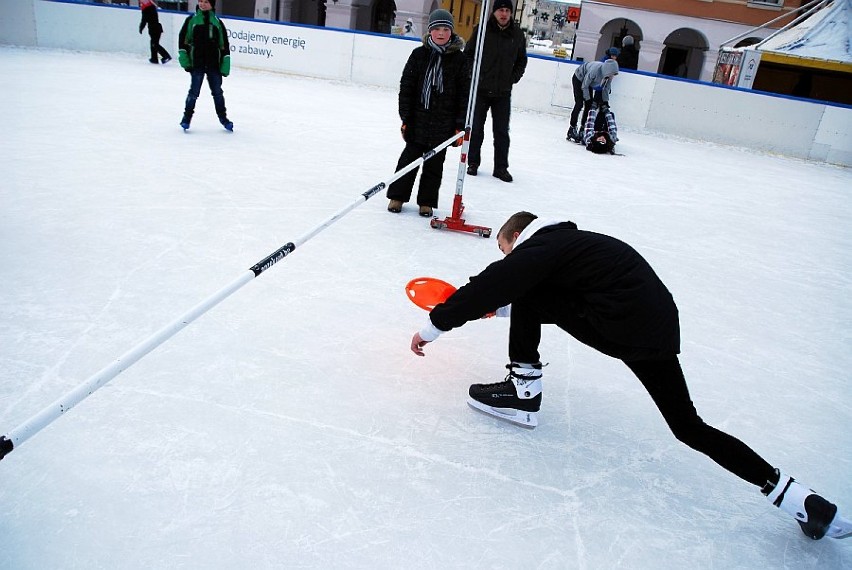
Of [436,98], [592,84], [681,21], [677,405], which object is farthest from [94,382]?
[681,21]

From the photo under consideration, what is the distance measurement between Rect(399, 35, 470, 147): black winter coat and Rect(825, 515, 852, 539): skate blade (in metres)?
3.38

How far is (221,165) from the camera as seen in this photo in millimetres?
5426

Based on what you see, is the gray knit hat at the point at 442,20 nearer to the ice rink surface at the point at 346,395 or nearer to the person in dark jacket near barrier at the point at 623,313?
the ice rink surface at the point at 346,395

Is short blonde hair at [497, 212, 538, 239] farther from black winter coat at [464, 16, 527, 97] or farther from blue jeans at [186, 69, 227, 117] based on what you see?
blue jeans at [186, 69, 227, 117]

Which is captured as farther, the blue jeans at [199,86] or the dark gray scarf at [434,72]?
the blue jeans at [199,86]

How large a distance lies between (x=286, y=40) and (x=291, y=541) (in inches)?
505

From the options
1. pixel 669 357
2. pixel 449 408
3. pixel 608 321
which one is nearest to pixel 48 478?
pixel 449 408

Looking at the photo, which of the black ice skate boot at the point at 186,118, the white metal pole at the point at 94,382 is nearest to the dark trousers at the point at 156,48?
the black ice skate boot at the point at 186,118

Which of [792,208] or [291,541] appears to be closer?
[291,541]

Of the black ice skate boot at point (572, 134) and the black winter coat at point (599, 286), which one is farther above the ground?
the black winter coat at point (599, 286)

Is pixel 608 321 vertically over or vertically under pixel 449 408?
over

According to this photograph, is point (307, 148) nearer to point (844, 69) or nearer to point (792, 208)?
point (792, 208)

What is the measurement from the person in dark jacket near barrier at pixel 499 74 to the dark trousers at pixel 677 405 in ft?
14.2

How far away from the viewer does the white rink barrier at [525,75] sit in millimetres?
10398
